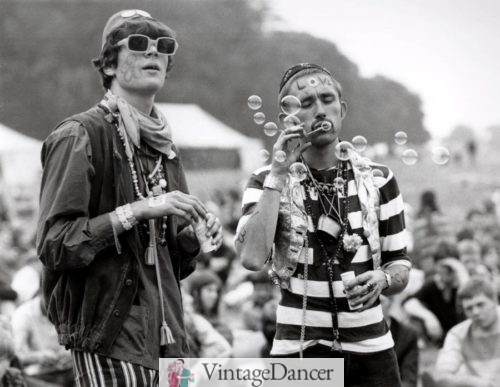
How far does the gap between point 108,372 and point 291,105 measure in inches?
44.5

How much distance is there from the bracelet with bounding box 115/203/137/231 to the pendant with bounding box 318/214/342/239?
0.68m

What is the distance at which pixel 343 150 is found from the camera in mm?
3309

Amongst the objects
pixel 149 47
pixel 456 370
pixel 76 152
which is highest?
pixel 149 47

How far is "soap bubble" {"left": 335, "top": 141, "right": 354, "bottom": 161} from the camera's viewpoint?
3299 mm

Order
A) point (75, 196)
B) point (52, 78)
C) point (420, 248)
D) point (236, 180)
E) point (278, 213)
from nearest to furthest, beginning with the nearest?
point (75, 196) < point (278, 213) < point (420, 248) < point (236, 180) < point (52, 78)

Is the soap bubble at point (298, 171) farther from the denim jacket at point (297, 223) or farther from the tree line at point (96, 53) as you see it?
the tree line at point (96, 53)

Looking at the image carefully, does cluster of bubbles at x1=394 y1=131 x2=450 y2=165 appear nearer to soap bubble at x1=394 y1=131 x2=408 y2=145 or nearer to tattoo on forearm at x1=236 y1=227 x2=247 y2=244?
soap bubble at x1=394 y1=131 x2=408 y2=145

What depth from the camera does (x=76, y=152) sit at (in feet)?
9.96

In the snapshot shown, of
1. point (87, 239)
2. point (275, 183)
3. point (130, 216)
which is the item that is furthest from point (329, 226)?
point (87, 239)

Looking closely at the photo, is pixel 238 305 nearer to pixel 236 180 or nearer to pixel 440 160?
pixel 440 160

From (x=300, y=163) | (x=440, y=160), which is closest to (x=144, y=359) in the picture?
(x=300, y=163)

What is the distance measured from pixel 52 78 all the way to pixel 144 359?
81.0 feet

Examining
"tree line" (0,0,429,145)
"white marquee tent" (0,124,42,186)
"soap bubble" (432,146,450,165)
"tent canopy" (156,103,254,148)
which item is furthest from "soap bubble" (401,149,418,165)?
"tree line" (0,0,429,145)

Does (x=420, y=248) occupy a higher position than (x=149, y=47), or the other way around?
(x=149, y=47)
